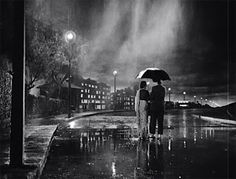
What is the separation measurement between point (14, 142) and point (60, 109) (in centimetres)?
2956

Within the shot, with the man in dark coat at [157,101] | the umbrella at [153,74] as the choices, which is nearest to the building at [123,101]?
the umbrella at [153,74]

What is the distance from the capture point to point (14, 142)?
5.68 meters

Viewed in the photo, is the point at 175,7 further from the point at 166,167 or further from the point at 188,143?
the point at 166,167

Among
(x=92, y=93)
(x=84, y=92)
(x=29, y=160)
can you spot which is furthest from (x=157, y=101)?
(x=84, y=92)

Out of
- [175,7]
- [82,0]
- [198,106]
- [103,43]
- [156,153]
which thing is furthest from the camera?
[198,106]

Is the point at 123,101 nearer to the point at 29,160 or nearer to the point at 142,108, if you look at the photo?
the point at 142,108

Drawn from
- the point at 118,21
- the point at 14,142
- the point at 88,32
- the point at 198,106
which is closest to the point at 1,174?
the point at 14,142

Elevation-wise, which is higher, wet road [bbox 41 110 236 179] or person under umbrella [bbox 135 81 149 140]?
person under umbrella [bbox 135 81 149 140]

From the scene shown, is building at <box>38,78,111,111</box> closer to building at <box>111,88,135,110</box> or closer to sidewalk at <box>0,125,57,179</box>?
building at <box>111,88,135,110</box>

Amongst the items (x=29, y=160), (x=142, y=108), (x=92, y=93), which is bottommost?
(x=29, y=160)

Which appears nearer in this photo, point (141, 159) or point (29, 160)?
point (29, 160)

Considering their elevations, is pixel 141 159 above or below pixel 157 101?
below

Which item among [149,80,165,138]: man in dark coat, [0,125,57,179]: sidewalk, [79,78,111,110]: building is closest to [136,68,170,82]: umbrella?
[149,80,165,138]: man in dark coat

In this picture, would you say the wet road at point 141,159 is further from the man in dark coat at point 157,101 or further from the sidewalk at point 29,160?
the man in dark coat at point 157,101
